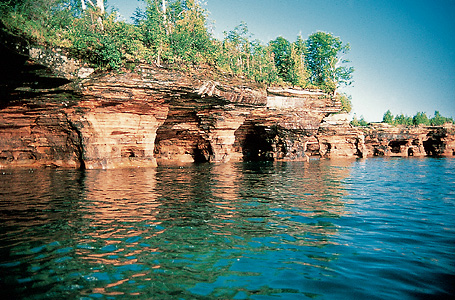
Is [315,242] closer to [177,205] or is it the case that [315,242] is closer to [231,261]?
[231,261]

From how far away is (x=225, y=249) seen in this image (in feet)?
12.4

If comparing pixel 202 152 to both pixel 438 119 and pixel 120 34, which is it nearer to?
pixel 120 34

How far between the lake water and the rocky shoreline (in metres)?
7.92

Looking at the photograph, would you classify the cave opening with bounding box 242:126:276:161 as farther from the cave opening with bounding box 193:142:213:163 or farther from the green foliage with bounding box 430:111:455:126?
the green foliage with bounding box 430:111:455:126

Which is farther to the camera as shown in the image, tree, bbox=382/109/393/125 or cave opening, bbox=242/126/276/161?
tree, bbox=382/109/393/125

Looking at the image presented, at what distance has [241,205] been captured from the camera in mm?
6586

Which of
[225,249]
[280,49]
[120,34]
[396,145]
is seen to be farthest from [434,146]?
[225,249]

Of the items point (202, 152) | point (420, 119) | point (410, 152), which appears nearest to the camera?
point (202, 152)

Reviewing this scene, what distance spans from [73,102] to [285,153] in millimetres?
18897

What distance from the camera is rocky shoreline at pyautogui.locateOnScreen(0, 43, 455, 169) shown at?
12945 millimetres

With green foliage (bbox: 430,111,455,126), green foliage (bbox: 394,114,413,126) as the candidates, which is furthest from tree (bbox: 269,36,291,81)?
green foliage (bbox: 430,111,455,126)

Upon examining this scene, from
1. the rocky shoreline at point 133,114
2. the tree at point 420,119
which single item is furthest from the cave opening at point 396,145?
the tree at point 420,119

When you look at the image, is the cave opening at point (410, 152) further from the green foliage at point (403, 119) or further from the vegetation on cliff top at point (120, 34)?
the green foliage at point (403, 119)

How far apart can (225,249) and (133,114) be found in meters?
14.5
